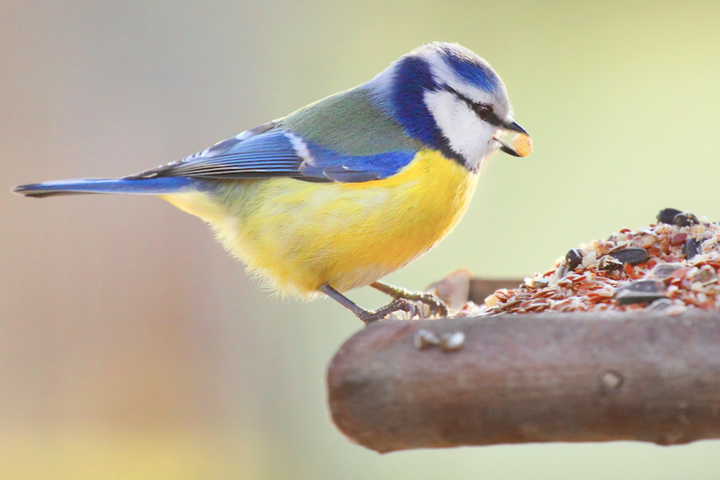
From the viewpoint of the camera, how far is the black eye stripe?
76.9 inches

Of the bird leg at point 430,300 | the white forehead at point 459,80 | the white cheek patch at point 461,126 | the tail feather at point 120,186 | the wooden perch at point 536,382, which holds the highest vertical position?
the white forehead at point 459,80

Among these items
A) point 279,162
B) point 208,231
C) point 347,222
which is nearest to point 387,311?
point 347,222

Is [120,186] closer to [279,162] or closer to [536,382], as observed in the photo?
[279,162]

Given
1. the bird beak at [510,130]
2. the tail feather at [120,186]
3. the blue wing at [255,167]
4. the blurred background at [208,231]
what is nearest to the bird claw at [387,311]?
the blue wing at [255,167]

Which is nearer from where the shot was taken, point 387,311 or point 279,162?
point 387,311

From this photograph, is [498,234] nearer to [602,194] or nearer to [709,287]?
[602,194]

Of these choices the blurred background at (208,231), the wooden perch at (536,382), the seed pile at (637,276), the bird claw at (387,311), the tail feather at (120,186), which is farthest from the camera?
the blurred background at (208,231)

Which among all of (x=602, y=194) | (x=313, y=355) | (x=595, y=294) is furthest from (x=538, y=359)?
(x=602, y=194)

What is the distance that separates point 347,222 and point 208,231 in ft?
10.0

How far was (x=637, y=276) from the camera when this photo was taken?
158cm

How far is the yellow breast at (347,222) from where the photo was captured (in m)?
1.78

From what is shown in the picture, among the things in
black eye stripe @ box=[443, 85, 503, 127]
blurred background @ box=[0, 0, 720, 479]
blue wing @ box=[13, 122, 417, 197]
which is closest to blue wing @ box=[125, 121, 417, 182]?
blue wing @ box=[13, 122, 417, 197]

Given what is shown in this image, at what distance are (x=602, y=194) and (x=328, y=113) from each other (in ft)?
11.1

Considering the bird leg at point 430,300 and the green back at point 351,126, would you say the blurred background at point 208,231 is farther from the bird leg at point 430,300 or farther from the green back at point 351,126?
the green back at point 351,126
